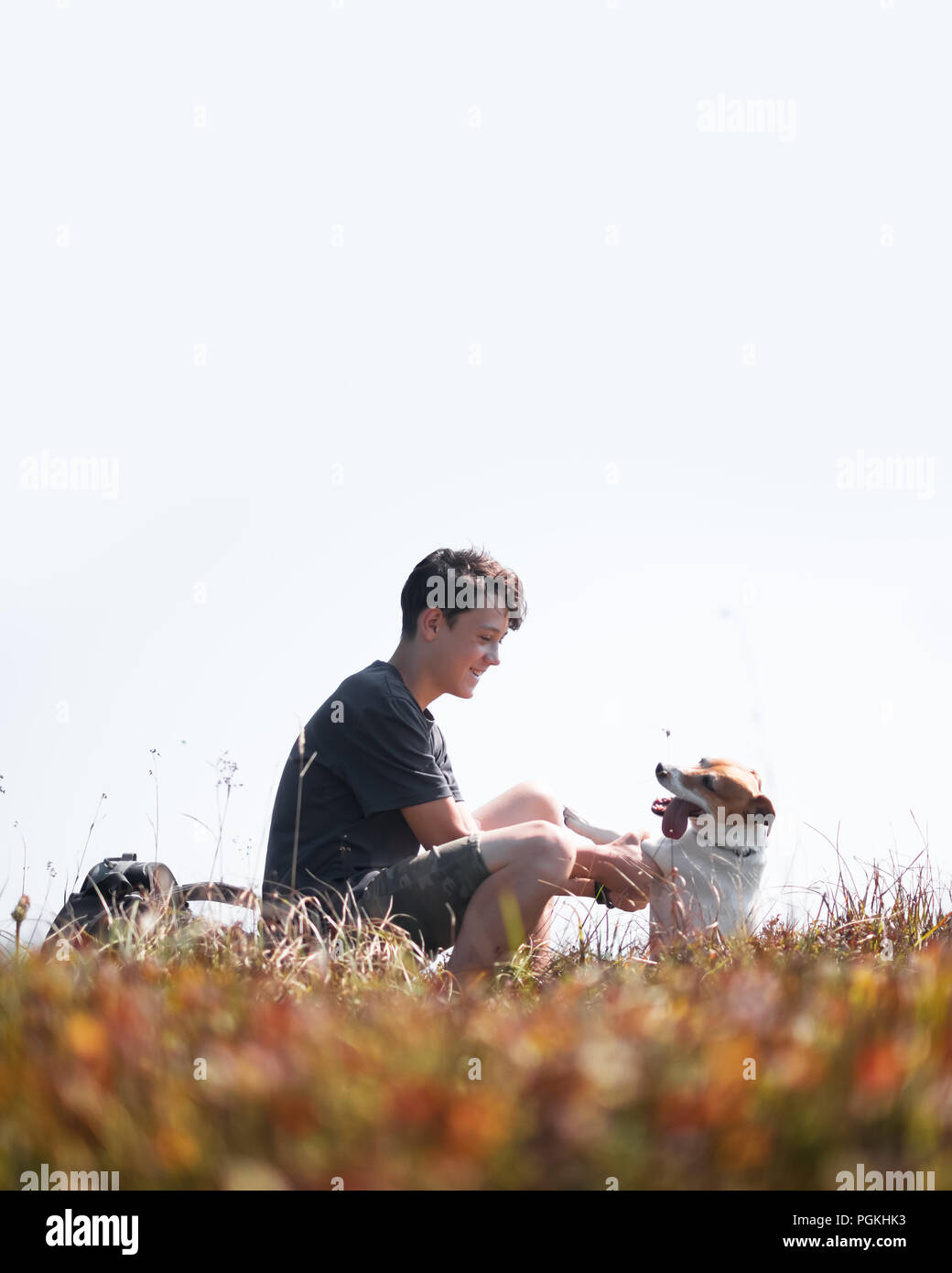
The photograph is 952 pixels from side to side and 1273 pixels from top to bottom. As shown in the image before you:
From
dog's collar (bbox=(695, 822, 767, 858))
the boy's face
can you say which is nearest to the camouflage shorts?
the boy's face

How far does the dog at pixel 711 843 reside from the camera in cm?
492

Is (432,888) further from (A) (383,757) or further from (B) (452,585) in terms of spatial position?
(B) (452,585)

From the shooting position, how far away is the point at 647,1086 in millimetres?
1529

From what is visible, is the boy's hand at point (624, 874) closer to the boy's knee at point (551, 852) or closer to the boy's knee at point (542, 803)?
the boy's knee at point (542, 803)

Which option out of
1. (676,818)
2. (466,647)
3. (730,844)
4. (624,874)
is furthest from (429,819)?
(730,844)

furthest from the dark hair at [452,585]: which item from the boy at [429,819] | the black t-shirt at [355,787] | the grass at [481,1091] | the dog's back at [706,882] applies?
the grass at [481,1091]

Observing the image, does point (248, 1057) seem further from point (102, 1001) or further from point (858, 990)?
point (858, 990)

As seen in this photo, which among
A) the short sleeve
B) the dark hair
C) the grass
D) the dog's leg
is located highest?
the dark hair

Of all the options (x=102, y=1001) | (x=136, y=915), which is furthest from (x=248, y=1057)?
(x=136, y=915)

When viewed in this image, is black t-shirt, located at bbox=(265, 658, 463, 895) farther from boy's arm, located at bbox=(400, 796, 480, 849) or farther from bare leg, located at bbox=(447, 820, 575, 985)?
bare leg, located at bbox=(447, 820, 575, 985)

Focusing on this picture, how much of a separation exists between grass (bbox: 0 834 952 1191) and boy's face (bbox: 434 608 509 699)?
2.76 metres

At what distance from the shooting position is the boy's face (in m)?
5.04

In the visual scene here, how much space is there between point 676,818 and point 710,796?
0.22m

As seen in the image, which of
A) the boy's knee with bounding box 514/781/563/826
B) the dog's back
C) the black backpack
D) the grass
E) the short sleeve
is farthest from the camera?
the boy's knee with bounding box 514/781/563/826
